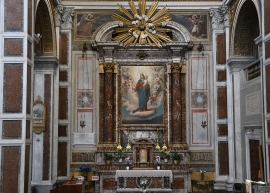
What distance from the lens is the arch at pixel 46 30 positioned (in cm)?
1422

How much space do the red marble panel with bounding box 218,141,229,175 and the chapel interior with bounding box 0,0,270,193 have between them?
0.04m

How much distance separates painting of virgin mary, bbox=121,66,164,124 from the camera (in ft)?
52.9

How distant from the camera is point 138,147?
51.2 ft

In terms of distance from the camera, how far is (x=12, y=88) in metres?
10.3

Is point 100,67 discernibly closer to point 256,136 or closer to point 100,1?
point 100,1

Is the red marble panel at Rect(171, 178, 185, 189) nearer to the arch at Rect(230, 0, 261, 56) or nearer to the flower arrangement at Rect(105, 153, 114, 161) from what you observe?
the flower arrangement at Rect(105, 153, 114, 161)

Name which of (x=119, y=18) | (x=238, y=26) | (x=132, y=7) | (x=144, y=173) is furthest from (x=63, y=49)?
(x=238, y=26)

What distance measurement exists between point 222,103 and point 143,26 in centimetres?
405

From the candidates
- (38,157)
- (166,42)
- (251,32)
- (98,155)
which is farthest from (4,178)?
(251,32)

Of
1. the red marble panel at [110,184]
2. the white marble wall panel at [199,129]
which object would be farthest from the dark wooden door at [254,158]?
the red marble panel at [110,184]

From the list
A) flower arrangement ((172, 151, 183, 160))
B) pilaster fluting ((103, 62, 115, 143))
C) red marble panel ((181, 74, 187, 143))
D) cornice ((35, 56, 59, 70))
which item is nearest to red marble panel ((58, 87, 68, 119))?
cornice ((35, 56, 59, 70))

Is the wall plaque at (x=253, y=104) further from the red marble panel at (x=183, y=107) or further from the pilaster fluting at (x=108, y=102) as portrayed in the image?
the pilaster fluting at (x=108, y=102)

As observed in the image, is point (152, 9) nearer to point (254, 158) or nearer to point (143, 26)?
point (143, 26)

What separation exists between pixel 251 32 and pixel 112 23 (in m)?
5.00
